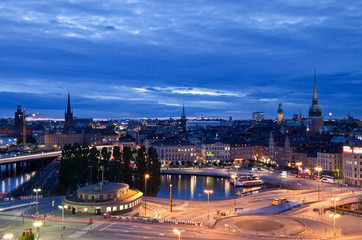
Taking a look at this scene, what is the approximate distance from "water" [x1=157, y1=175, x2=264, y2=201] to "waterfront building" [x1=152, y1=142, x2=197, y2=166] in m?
23.9

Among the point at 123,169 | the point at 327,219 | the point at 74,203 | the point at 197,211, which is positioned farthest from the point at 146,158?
the point at 327,219

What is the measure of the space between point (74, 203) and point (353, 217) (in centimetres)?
3974

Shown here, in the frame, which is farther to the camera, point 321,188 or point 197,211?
point 321,188

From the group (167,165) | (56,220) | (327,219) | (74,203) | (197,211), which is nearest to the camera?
(56,220)

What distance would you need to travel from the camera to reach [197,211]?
57062 mm

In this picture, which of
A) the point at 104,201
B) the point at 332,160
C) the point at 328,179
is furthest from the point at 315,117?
the point at 104,201

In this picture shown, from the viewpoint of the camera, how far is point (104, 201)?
51.1m

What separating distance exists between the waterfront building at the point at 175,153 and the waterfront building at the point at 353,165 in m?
58.6

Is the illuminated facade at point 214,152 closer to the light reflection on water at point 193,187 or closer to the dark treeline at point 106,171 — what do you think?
the light reflection on water at point 193,187

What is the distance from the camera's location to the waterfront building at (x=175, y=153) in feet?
454

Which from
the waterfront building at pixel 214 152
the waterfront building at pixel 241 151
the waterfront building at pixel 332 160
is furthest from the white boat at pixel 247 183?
the waterfront building at pixel 241 151

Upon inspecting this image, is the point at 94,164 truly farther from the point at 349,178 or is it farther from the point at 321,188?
the point at 349,178

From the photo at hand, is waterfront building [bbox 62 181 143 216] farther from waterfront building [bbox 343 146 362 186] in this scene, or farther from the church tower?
the church tower

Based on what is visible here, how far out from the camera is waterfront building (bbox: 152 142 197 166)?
454ft
